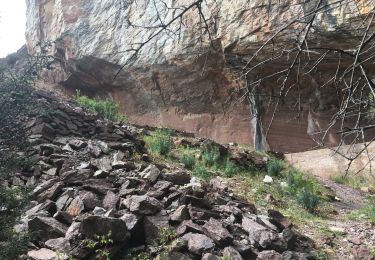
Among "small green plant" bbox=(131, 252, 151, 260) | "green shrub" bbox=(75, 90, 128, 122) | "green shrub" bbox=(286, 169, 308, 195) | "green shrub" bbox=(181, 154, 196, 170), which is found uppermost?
"green shrub" bbox=(75, 90, 128, 122)

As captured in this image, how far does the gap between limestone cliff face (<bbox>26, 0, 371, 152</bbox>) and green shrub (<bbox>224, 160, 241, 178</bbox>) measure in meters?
3.89

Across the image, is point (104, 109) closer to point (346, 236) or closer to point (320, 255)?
point (346, 236)

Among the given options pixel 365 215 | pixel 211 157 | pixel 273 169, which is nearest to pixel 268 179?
pixel 273 169

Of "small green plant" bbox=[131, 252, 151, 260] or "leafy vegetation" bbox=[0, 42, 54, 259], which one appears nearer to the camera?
"leafy vegetation" bbox=[0, 42, 54, 259]

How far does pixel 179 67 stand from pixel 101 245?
1049cm

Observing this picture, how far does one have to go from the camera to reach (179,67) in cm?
1348

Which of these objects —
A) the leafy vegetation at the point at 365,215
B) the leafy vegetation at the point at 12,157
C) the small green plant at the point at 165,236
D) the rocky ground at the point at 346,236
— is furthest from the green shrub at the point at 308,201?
the leafy vegetation at the point at 12,157

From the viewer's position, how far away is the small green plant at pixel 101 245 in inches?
132

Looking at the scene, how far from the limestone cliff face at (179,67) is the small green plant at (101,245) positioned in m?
8.10

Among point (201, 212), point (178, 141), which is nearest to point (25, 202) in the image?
point (201, 212)

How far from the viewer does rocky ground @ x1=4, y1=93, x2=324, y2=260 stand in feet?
11.6

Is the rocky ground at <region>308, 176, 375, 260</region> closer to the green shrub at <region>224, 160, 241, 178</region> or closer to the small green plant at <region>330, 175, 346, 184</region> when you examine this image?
the green shrub at <region>224, 160, 241, 178</region>

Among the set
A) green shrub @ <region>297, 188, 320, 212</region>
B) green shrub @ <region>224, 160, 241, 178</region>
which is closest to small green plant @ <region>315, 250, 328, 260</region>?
green shrub @ <region>297, 188, 320, 212</region>

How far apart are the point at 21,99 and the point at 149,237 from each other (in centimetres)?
373
